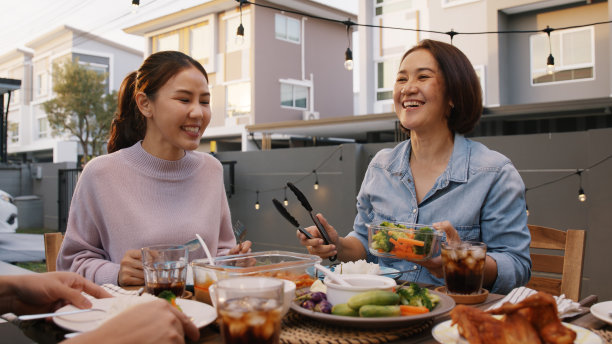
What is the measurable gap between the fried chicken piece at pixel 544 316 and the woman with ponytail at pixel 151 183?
1241 millimetres

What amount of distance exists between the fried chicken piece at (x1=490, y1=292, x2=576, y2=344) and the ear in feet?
6.37

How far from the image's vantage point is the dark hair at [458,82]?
2.33 meters

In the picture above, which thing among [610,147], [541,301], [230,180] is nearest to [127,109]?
[541,301]

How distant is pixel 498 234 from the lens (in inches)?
82.7

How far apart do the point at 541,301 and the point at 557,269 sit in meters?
1.49

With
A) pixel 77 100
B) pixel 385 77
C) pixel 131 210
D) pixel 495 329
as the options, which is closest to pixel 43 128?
pixel 77 100

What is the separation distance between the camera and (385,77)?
16.5m

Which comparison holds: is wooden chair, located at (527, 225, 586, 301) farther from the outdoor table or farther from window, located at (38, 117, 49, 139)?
window, located at (38, 117, 49, 139)

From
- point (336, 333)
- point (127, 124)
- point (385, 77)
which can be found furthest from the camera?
point (385, 77)

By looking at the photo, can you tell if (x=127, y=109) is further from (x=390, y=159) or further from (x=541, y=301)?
(x=541, y=301)

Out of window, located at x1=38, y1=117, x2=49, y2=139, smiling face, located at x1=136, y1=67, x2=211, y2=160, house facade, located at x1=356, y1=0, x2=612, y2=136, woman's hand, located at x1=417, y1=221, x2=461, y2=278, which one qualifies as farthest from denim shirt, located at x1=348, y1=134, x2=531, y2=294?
window, located at x1=38, y1=117, x2=49, y2=139

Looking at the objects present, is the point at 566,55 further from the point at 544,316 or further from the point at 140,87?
the point at 544,316

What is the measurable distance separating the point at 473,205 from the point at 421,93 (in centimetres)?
59

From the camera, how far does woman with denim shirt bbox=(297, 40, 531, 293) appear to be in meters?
2.07
